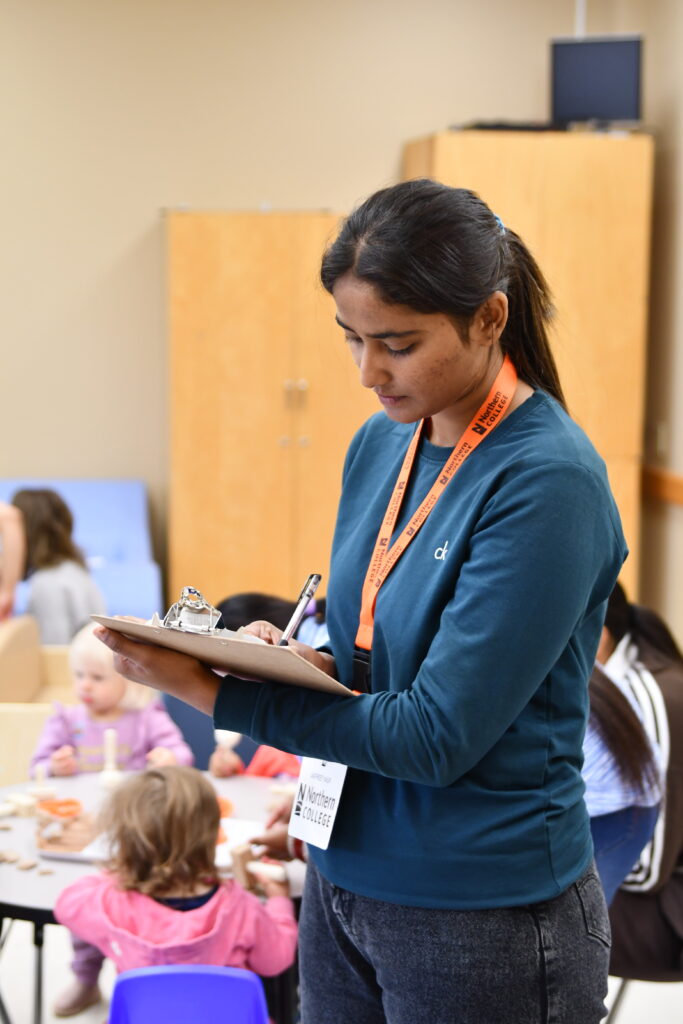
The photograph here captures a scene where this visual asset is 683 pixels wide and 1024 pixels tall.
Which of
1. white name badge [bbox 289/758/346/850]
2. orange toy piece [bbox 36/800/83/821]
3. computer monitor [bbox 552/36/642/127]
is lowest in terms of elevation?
orange toy piece [bbox 36/800/83/821]

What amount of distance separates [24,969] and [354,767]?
2.29m

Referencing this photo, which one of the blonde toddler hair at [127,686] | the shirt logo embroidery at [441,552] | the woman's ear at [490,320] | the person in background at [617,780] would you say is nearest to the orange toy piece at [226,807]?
the blonde toddler hair at [127,686]

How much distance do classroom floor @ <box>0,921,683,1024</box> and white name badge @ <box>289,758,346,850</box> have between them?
179cm

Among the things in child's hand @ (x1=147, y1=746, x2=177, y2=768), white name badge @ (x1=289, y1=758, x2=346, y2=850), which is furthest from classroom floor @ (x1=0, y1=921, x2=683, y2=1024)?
white name badge @ (x1=289, y1=758, x2=346, y2=850)

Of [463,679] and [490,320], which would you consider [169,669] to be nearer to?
[463,679]

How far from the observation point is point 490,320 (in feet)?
3.89

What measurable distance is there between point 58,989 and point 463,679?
7.64ft

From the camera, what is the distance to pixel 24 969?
306cm

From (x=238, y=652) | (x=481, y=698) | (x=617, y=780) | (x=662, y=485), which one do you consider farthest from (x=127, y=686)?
(x=662, y=485)

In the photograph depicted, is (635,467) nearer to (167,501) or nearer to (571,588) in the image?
(167,501)

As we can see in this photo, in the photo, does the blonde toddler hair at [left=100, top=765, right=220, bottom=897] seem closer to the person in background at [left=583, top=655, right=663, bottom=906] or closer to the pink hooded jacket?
the pink hooded jacket

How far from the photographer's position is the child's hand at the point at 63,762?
9.07 feet

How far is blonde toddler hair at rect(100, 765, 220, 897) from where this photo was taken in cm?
209

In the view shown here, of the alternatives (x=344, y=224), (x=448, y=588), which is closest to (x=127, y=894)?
(x=448, y=588)
